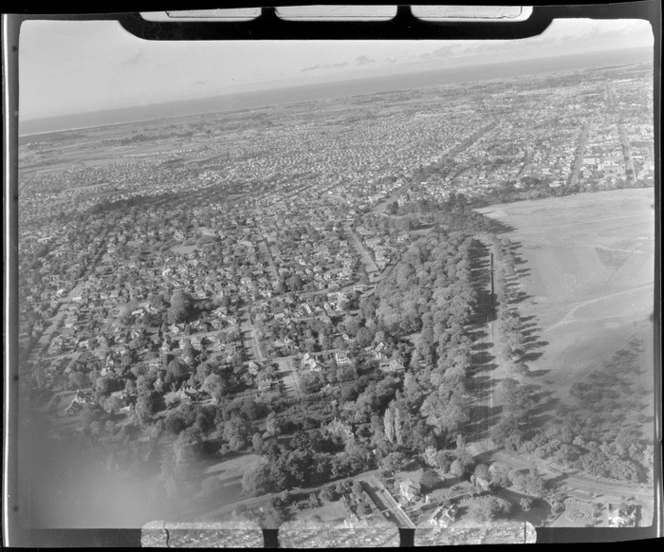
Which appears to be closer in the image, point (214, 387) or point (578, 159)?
point (214, 387)

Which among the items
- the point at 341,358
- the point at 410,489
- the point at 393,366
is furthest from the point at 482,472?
the point at 341,358

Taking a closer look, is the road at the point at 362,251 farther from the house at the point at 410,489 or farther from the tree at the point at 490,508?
the tree at the point at 490,508

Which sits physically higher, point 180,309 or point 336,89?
point 336,89

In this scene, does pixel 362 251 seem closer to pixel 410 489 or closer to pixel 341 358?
pixel 341 358

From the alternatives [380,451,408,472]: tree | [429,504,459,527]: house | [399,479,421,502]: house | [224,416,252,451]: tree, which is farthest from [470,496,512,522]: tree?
[224,416,252,451]: tree

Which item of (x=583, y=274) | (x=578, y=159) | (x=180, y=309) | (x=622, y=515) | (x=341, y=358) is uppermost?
(x=578, y=159)

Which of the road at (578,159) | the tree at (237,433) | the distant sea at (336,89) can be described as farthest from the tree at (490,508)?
the distant sea at (336,89)

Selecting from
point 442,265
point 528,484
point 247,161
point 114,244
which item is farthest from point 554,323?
point 114,244
